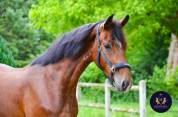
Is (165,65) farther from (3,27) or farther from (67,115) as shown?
(67,115)

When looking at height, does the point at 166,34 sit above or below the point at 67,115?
above

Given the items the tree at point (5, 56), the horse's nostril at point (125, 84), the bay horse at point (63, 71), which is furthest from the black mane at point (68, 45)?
the tree at point (5, 56)

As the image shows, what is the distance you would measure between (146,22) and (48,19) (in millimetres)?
3861

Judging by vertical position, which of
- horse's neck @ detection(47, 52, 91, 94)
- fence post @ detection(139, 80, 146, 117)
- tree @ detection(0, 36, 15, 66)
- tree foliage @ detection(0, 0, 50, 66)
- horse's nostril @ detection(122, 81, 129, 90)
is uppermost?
tree foliage @ detection(0, 0, 50, 66)

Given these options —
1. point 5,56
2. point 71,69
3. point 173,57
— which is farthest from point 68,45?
point 173,57

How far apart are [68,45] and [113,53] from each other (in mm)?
514

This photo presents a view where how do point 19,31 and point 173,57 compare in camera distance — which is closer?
point 173,57

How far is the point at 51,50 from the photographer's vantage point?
509 centimetres

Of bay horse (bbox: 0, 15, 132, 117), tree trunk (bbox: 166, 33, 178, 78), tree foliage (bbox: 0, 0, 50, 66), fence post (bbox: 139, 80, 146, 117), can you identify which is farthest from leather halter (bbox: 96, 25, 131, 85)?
tree foliage (bbox: 0, 0, 50, 66)

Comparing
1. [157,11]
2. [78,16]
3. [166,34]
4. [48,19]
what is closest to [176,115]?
[157,11]

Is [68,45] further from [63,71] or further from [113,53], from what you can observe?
[113,53]

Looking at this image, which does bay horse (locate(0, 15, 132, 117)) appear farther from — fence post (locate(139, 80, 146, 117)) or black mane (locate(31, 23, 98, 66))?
fence post (locate(139, 80, 146, 117))

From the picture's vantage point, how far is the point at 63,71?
5035 mm

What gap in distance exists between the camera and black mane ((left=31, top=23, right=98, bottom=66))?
499 cm
